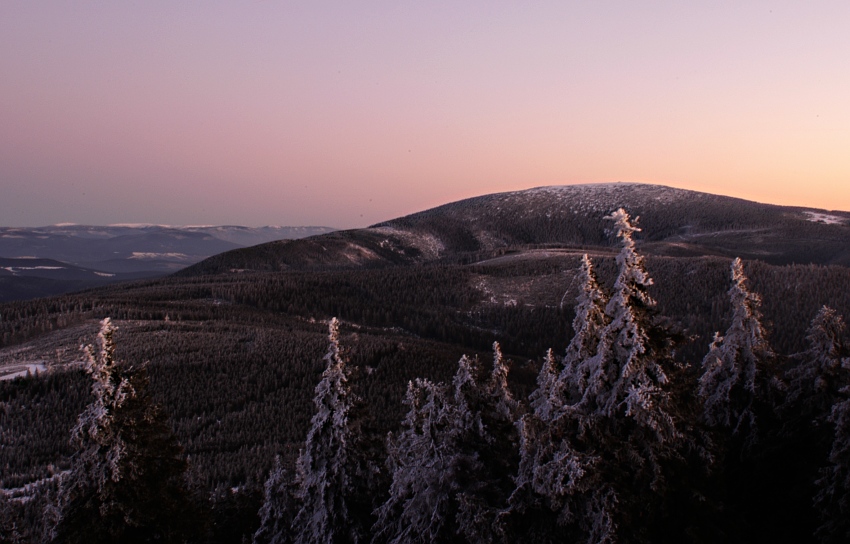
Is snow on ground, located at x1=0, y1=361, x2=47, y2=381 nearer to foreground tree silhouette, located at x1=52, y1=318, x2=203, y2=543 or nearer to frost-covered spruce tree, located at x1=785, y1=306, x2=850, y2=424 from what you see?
foreground tree silhouette, located at x1=52, y1=318, x2=203, y2=543

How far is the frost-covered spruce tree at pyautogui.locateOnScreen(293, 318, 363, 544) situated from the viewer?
1678 cm

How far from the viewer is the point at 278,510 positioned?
→ 1961 centimetres

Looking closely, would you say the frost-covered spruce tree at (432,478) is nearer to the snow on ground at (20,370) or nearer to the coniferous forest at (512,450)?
the coniferous forest at (512,450)

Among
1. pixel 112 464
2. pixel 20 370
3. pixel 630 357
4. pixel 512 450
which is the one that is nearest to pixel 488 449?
pixel 512 450

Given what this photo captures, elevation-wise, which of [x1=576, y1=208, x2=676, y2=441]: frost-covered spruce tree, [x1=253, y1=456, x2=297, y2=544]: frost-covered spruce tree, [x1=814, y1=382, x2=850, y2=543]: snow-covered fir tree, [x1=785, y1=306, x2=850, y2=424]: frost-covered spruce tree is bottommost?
[x1=253, y1=456, x2=297, y2=544]: frost-covered spruce tree

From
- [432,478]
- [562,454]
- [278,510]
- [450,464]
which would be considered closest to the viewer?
[562,454]

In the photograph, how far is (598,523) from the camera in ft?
37.2

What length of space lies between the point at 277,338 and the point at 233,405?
21.7 m

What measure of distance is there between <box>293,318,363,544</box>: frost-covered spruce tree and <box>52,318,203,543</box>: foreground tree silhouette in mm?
4494

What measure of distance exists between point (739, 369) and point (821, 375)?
3.15 metres

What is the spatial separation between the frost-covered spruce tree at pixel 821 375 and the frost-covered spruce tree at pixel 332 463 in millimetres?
17746

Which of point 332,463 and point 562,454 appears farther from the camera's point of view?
point 332,463

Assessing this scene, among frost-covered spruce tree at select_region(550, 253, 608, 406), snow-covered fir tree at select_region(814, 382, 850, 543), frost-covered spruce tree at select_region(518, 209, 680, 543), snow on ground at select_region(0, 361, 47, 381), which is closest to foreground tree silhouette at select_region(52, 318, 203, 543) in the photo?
frost-covered spruce tree at select_region(518, 209, 680, 543)

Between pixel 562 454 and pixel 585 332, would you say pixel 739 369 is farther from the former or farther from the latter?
pixel 562 454
